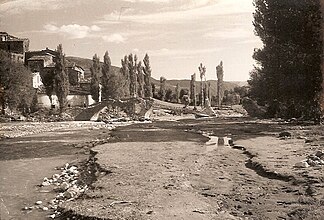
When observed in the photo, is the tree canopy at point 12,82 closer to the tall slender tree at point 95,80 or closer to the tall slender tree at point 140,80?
the tall slender tree at point 95,80

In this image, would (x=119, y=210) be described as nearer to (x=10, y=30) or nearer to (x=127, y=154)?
(x=10, y=30)

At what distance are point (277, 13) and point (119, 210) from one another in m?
16.4

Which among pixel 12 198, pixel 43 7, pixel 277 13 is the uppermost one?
pixel 277 13

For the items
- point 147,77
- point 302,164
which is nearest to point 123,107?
point 147,77

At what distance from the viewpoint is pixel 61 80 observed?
4591 centimetres

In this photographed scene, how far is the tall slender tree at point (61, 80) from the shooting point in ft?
150

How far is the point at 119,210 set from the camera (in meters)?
8.32

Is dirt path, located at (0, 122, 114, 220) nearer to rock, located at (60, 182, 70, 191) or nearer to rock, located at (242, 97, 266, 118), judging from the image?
rock, located at (60, 182, 70, 191)

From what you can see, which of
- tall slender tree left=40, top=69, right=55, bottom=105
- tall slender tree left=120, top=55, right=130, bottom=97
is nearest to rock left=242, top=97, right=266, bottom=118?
tall slender tree left=40, top=69, right=55, bottom=105

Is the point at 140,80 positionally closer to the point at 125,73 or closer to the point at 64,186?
the point at 125,73

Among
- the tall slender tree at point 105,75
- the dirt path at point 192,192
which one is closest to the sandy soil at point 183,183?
the dirt path at point 192,192

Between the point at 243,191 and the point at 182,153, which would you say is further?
the point at 182,153

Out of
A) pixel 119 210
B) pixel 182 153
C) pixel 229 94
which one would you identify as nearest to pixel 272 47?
pixel 182 153

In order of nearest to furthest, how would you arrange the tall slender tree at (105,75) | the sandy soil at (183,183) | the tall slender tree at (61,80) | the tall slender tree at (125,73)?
the sandy soil at (183,183)
the tall slender tree at (61,80)
the tall slender tree at (105,75)
the tall slender tree at (125,73)
